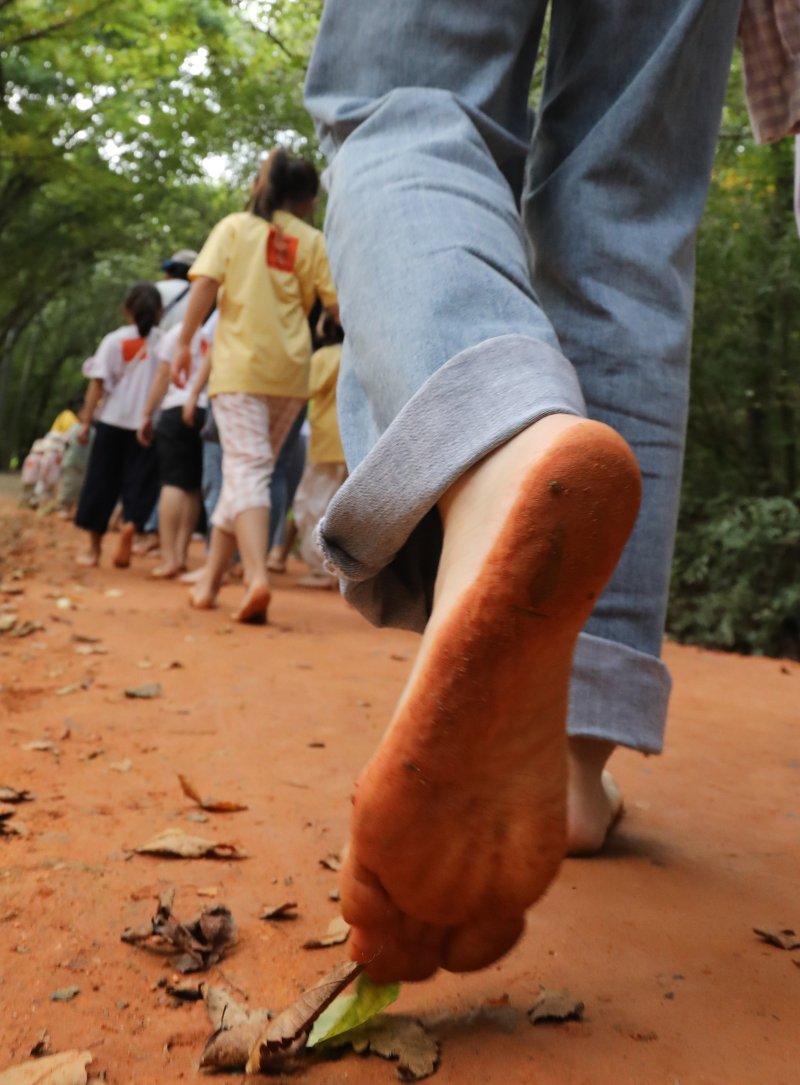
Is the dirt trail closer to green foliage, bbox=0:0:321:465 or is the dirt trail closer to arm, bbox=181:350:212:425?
arm, bbox=181:350:212:425

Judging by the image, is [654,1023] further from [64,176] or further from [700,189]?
[64,176]

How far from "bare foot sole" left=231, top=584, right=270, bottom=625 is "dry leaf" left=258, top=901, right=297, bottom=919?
3.73m

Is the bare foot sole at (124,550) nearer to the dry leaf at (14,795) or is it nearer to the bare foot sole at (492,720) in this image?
the dry leaf at (14,795)

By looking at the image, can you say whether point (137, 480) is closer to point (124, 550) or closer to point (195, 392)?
point (124, 550)

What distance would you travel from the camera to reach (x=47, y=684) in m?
3.50

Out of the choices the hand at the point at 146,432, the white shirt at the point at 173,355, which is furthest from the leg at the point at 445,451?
the hand at the point at 146,432

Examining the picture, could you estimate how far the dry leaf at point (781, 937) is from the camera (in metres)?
1.54

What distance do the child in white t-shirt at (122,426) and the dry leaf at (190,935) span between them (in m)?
7.05

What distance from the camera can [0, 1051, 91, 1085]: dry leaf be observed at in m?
1.13

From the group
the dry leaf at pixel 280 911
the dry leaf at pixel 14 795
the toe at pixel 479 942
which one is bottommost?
the dry leaf at pixel 14 795

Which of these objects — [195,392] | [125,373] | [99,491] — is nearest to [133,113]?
[125,373]

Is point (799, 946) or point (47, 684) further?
point (47, 684)

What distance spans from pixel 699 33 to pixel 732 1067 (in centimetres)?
141

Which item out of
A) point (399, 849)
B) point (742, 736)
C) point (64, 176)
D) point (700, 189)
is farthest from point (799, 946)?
Result: point (64, 176)
